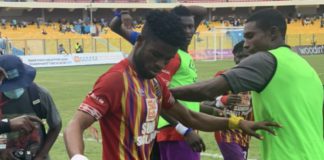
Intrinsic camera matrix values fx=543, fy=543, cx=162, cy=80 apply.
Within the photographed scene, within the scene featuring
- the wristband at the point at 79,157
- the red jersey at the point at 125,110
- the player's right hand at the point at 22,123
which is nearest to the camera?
the wristband at the point at 79,157

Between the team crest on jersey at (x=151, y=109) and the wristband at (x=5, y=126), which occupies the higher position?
the team crest on jersey at (x=151, y=109)

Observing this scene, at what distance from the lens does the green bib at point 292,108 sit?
350 centimetres

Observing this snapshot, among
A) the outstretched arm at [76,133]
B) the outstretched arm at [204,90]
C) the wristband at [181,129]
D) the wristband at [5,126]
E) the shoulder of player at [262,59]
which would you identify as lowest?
the wristband at [181,129]

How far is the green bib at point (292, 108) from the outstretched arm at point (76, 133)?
116cm

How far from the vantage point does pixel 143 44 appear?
346 centimetres

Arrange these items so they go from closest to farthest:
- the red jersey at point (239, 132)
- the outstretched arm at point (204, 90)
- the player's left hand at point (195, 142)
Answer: the outstretched arm at point (204, 90), the player's left hand at point (195, 142), the red jersey at point (239, 132)

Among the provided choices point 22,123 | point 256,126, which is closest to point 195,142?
point 256,126

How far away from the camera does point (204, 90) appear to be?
378 centimetres

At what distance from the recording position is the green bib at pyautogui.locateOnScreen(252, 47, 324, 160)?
350 cm

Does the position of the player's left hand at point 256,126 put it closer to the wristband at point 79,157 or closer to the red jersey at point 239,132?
the wristband at point 79,157

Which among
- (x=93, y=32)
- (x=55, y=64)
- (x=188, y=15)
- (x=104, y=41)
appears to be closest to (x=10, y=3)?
(x=93, y=32)

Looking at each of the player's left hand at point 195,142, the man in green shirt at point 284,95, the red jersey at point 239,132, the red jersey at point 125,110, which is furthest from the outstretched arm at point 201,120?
the red jersey at point 239,132

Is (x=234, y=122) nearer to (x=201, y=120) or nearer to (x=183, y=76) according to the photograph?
(x=201, y=120)

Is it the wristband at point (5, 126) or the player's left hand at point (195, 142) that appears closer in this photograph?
the wristband at point (5, 126)
